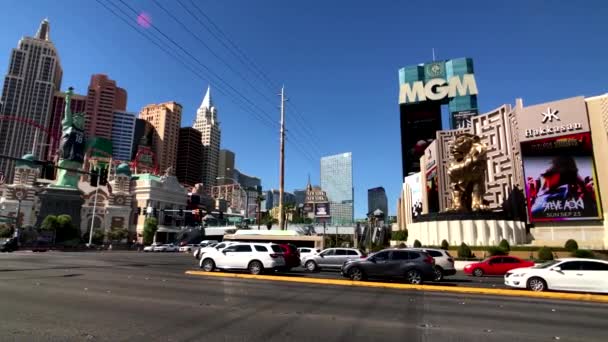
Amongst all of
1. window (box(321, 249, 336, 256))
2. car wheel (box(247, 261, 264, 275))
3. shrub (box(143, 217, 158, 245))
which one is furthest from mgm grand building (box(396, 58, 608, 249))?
shrub (box(143, 217, 158, 245))

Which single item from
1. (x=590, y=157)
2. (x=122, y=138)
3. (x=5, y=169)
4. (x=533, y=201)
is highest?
(x=122, y=138)

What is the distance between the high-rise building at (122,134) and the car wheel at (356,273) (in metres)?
190

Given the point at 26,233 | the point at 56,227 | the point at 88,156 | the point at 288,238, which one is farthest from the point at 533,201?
the point at 88,156

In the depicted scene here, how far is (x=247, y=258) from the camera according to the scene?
1877cm

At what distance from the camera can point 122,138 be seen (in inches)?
7279

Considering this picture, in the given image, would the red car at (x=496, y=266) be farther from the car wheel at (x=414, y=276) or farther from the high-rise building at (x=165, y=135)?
the high-rise building at (x=165, y=135)

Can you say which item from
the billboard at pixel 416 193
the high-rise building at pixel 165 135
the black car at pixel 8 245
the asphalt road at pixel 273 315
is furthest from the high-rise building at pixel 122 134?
the asphalt road at pixel 273 315

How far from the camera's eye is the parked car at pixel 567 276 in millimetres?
13297

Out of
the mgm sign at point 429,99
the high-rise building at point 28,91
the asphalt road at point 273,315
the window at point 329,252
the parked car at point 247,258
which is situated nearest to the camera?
the asphalt road at point 273,315

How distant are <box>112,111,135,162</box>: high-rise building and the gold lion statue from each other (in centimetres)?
17520

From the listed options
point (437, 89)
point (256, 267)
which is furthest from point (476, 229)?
point (437, 89)

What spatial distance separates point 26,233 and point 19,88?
443 feet

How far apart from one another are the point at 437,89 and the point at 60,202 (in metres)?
111

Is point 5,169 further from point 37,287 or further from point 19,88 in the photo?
point 37,287
